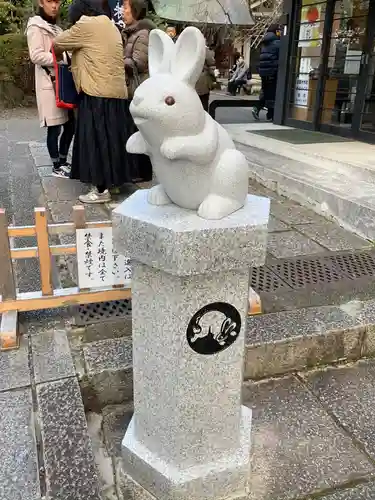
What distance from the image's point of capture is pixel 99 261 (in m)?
2.85

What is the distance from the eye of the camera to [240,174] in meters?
1.75

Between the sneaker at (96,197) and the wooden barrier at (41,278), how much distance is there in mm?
2103

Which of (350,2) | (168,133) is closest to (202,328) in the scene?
(168,133)

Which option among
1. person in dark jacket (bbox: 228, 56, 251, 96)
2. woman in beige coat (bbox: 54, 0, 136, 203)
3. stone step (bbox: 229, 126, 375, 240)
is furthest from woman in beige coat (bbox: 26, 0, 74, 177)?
person in dark jacket (bbox: 228, 56, 251, 96)

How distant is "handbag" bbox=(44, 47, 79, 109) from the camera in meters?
4.73

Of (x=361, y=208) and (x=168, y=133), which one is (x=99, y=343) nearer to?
(x=168, y=133)

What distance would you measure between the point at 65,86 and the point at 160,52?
347 cm

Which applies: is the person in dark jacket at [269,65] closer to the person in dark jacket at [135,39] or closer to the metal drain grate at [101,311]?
the person in dark jacket at [135,39]

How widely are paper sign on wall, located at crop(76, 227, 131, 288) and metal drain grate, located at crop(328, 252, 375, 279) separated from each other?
1.90m

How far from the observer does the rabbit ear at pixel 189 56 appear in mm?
1560

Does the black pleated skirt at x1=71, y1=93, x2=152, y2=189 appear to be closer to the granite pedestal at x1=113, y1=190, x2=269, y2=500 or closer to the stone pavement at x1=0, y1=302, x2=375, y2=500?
the stone pavement at x1=0, y1=302, x2=375, y2=500

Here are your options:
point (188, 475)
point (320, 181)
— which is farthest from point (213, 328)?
point (320, 181)

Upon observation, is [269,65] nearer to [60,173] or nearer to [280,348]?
[60,173]

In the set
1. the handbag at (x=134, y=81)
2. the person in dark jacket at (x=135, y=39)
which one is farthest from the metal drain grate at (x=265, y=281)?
the handbag at (x=134, y=81)
